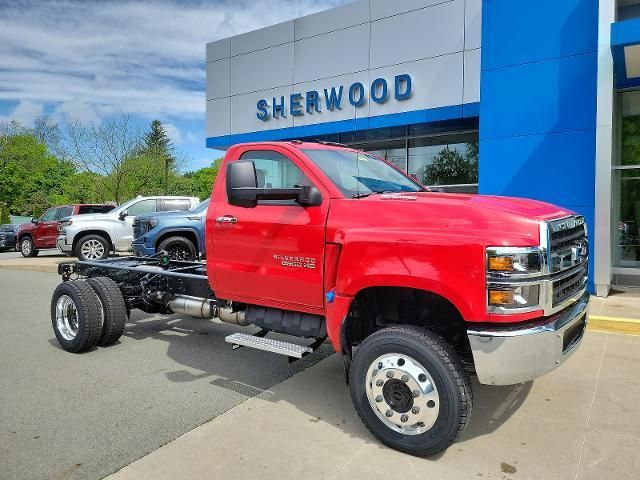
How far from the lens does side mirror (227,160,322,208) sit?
12.3ft

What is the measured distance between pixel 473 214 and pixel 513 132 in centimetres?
742

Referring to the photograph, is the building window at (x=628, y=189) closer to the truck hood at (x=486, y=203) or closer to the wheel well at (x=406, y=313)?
the truck hood at (x=486, y=203)

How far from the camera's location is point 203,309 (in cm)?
508

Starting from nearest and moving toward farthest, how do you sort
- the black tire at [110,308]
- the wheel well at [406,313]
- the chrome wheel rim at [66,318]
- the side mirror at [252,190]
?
1. the wheel well at [406,313]
2. the side mirror at [252,190]
3. the black tire at [110,308]
4. the chrome wheel rim at [66,318]

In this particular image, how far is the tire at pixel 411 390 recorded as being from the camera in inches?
120

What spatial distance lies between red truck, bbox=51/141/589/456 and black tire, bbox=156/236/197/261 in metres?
5.63

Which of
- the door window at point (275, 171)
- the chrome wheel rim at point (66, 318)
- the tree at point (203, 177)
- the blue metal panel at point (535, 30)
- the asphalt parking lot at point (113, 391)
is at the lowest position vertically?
the asphalt parking lot at point (113, 391)

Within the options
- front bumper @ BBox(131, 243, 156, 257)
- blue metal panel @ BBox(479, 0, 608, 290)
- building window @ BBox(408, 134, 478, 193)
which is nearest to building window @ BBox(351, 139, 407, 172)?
building window @ BBox(408, 134, 478, 193)

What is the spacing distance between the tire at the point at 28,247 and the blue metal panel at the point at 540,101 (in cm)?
1611

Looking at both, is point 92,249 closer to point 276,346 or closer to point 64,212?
point 64,212

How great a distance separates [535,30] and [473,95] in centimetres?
271

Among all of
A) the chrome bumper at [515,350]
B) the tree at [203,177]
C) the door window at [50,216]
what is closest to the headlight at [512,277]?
the chrome bumper at [515,350]

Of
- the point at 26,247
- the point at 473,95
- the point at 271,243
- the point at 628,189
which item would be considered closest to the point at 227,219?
the point at 271,243

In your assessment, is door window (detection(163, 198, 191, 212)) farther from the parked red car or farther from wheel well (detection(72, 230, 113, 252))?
the parked red car
